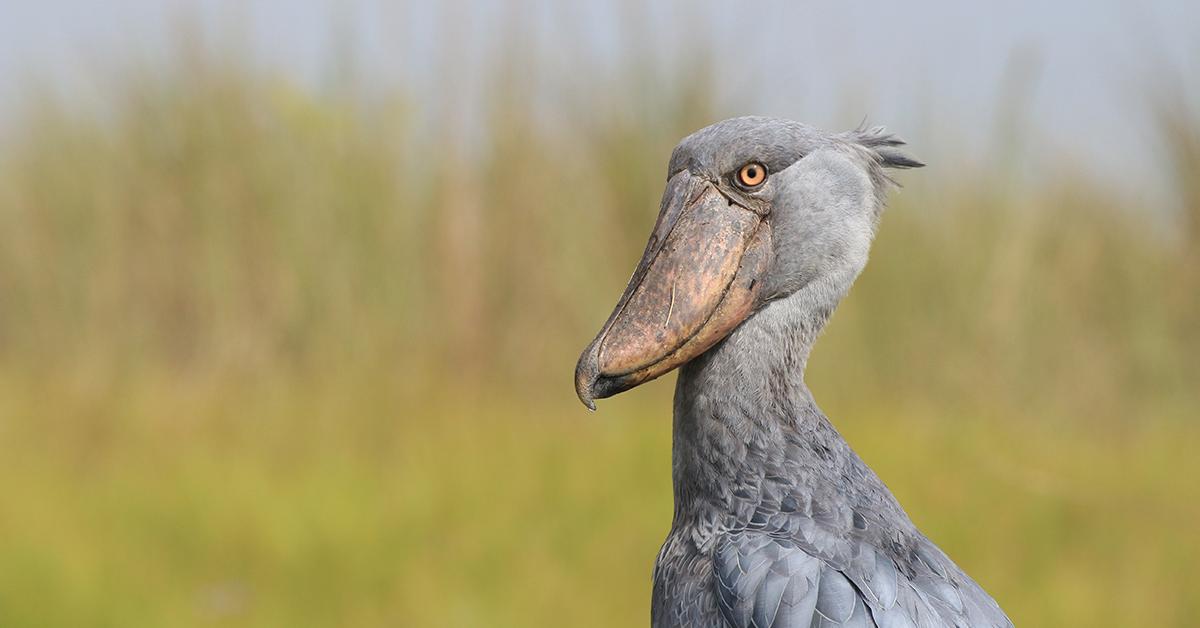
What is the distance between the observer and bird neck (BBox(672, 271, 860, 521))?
2.17m

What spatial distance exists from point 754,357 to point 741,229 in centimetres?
21

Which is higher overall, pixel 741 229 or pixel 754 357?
pixel 741 229

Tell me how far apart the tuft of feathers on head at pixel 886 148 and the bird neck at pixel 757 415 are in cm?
21

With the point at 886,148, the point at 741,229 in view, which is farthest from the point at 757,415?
the point at 886,148

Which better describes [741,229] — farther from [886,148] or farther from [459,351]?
[459,351]

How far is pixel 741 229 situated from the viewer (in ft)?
7.31

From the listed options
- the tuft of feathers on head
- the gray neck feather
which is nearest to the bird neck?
the gray neck feather

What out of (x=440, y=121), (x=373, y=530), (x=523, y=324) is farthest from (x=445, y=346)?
(x=373, y=530)

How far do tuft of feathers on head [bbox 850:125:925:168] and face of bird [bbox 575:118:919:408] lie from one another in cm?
3

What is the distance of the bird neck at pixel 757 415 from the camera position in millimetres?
2168

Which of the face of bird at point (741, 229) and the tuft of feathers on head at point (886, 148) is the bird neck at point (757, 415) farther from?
the tuft of feathers on head at point (886, 148)

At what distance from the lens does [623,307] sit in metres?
2.18

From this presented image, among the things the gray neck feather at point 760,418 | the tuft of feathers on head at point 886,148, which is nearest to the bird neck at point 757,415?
the gray neck feather at point 760,418

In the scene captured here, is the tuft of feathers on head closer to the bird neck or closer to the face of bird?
the face of bird
